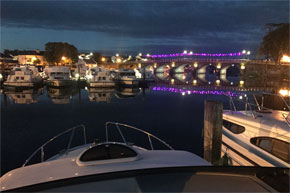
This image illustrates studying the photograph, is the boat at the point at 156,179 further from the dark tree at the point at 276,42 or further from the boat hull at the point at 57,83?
the dark tree at the point at 276,42

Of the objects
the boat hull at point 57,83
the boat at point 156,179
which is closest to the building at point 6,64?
the boat hull at point 57,83

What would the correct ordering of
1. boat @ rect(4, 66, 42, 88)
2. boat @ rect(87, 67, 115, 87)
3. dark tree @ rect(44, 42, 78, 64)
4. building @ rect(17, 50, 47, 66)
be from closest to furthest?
boat @ rect(4, 66, 42, 88) → boat @ rect(87, 67, 115, 87) → dark tree @ rect(44, 42, 78, 64) → building @ rect(17, 50, 47, 66)

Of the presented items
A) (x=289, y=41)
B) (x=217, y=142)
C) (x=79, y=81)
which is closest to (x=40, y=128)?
(x=217, y=142)

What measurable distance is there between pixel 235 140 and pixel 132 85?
38.2 metres

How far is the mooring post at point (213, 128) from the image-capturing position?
7.29 meters

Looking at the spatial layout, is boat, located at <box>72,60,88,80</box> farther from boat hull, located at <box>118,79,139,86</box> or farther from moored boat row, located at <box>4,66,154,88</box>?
boat hull, located at <box>118,79,139,86</box>

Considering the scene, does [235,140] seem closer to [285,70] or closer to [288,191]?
[288,191]

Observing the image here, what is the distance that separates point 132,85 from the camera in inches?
1783

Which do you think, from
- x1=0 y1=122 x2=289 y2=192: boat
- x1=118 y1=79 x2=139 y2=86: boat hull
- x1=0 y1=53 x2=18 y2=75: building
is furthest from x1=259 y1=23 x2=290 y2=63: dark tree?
x1=0 y1=53 x2=18 y2=75: building

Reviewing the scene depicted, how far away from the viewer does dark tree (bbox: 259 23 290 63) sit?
5266 centimetres

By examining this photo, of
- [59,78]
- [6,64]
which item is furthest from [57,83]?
[6,64]

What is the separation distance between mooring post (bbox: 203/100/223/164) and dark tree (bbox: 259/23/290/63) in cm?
5491

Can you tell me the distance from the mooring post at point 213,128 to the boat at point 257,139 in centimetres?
70

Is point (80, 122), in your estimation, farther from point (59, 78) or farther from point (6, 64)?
point (6, 64)
